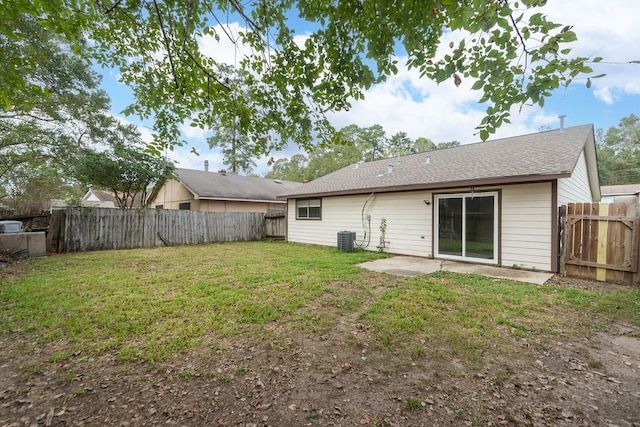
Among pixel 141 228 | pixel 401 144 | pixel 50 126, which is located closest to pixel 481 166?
pixel 141 228

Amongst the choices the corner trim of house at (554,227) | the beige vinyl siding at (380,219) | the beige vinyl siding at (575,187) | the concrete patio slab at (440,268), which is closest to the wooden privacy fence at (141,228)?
the beige vinyl siding at (380,219)

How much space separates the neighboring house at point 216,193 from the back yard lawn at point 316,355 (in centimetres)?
1078

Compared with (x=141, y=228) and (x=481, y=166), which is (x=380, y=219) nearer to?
(x=481, y=166)

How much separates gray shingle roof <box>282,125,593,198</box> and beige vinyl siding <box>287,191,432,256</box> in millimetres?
429

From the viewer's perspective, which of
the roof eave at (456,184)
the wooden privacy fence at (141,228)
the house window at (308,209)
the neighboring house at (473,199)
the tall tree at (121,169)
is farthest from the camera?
the house window at (308,209)

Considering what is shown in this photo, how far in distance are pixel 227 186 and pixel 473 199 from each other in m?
14.2

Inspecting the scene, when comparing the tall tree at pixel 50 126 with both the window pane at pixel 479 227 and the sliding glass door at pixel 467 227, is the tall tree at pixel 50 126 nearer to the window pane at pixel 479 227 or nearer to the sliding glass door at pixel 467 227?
the sliding glass door at pixel 467 227

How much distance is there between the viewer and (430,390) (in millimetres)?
2156

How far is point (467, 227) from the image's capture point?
7344 millimetres

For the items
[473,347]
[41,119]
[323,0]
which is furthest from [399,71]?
[41,119]

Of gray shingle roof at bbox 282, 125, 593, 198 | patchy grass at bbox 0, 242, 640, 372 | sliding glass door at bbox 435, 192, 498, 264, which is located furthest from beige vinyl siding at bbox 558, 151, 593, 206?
patchy grass at bbox 0, 242, 640, 372

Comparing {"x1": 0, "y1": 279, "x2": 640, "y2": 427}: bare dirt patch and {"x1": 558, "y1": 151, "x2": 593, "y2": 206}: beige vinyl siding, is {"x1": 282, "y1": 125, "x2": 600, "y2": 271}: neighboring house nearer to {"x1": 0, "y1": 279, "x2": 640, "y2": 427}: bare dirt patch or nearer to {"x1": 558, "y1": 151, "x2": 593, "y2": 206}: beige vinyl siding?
{"x1": 558, "y1": 151, "x2": 593, "y2": 206}: beige vinyl siding

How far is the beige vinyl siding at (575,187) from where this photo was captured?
21.5 feet

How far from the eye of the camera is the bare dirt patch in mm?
1870
